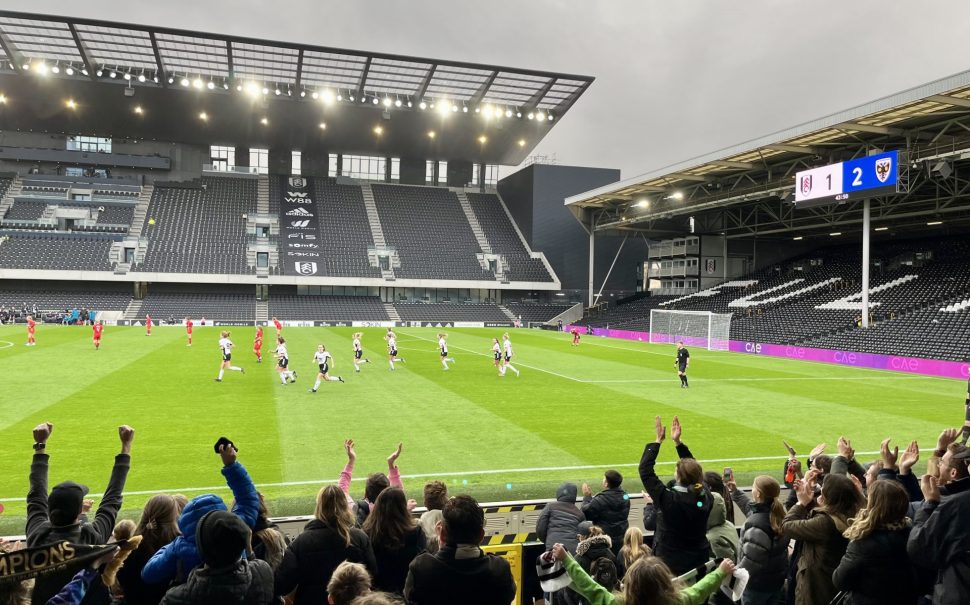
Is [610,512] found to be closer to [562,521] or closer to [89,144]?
[562,521]

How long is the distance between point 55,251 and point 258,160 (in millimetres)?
24966

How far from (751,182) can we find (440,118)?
3539 cm

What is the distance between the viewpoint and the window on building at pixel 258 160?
79.1 metres

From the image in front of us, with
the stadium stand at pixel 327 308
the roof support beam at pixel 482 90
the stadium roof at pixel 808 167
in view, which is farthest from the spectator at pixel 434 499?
the stadium stand at pixel 327 308

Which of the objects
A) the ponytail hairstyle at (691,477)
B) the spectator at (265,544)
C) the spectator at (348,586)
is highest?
the ponytail hairstyle at (691,477)

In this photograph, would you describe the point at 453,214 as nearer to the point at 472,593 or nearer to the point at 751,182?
the point at 751,182

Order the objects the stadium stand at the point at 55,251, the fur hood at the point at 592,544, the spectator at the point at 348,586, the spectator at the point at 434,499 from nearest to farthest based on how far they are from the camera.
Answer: the spectator at the point at 348,586
the fur hood at the point at 592,544
the spectator at the point at 434,499
the stadium stand at the point at 55,251

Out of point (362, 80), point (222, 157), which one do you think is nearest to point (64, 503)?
point (362, 80)

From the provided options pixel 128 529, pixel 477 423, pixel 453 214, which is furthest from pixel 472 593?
pixel 453 214

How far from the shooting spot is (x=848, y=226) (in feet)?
166

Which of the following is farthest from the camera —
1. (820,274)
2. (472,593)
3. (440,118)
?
(440,118)

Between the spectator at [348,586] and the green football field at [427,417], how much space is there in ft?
14.1

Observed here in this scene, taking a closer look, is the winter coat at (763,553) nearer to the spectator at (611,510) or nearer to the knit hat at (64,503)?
the spectator at (611,510)

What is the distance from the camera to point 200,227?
7119 centimetres
